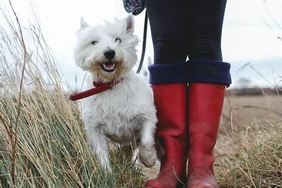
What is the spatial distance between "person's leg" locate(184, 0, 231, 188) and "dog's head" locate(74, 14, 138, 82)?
1.37 feet

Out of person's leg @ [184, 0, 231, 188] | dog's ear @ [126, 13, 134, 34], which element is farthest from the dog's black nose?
person's leg @ [184, 0, 231, 188]

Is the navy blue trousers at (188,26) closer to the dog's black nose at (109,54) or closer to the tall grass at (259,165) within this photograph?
the dog's black nose at (109,54)

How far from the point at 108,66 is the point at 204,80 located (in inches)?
25.0

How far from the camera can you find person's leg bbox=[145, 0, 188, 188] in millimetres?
3033

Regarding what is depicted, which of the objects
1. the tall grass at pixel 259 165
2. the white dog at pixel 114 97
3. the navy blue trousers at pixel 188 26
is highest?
the navy blue trousers at pixel 188 26

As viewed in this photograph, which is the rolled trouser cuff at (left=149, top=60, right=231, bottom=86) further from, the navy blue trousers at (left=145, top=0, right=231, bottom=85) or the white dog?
the white dog

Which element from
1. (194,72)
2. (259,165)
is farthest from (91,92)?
(259,165)

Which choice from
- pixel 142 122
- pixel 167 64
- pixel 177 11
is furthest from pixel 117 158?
pixel 177 11

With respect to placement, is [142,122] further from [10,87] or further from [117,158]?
[10,87]

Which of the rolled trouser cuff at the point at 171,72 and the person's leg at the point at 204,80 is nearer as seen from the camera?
the person's leg at the point at 204,80

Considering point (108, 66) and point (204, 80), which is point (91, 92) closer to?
point (108, 66)

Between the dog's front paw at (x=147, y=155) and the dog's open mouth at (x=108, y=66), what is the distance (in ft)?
1.85

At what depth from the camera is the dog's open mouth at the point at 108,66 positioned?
314 centimetres

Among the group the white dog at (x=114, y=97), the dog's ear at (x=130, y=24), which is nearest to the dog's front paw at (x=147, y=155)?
the white dog at (x=114, y=97)
